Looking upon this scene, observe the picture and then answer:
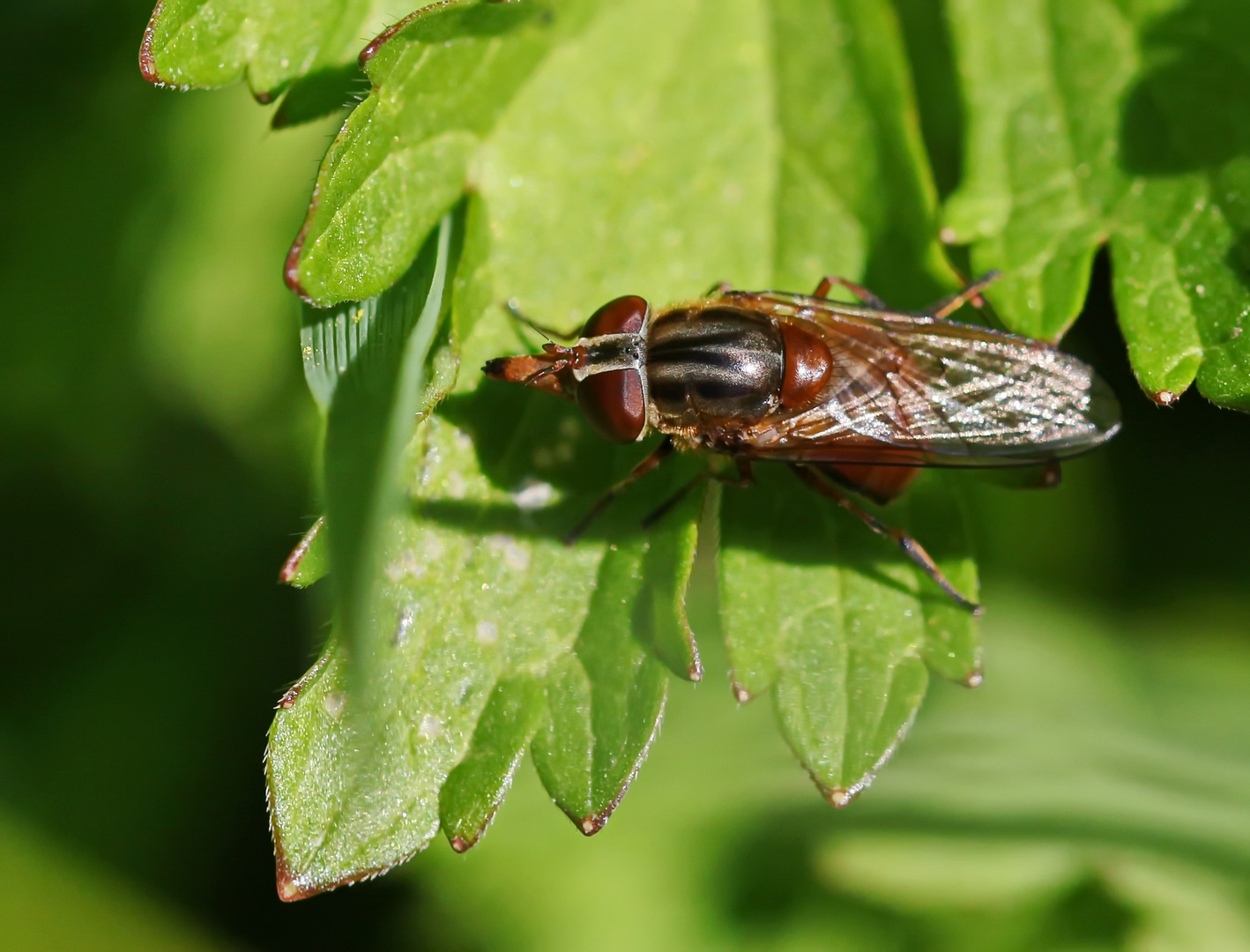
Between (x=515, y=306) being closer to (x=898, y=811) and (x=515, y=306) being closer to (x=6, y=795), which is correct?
(x=898, y=811)

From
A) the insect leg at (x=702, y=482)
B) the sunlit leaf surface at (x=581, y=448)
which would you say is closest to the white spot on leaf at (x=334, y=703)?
the sunlit leaf surface at (x=581, y=448)

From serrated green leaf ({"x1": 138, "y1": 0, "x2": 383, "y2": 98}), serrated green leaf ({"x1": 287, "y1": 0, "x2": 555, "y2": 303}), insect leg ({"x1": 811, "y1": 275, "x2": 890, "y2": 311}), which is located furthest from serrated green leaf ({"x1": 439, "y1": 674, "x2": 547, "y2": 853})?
serrated green leaf ({"x1": 138, "y1": 0, "x2": 383, "y2": 98})

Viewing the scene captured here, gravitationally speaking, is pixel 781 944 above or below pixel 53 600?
below

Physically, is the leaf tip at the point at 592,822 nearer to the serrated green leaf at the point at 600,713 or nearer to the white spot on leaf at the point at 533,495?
the serrated green leaf at the point at 600,713

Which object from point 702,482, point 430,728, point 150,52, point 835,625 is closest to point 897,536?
point 835,625

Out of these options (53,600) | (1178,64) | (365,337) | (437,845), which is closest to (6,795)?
(53,600)

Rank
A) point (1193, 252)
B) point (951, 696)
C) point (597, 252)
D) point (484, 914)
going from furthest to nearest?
point (951, 696) → point (484, 914) → point (597, 252) → point (1193, 252)

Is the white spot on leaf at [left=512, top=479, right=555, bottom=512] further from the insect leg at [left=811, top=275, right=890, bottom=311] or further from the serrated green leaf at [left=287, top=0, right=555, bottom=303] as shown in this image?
the insect leg at [left=811, top=275, right=890, bottom=311]
